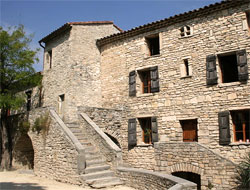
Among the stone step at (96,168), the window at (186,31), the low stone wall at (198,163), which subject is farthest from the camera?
the window at (186,31)

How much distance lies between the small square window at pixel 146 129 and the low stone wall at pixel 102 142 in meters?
2.49

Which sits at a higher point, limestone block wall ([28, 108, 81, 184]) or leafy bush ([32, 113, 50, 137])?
leafy bush ([32, 113, 50, 137])

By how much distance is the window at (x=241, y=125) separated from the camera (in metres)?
9.24

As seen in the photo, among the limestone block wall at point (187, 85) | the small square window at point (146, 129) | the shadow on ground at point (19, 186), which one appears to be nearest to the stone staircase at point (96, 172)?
the shadow on ground at point (19, 186)

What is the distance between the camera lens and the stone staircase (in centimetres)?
823

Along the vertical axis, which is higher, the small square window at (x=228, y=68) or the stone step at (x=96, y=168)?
the small square window at (x=228, y=68)

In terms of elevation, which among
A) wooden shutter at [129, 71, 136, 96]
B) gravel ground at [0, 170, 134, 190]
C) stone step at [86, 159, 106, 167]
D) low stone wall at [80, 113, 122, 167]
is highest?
wooden shutter at [129, 71, 136, 96]

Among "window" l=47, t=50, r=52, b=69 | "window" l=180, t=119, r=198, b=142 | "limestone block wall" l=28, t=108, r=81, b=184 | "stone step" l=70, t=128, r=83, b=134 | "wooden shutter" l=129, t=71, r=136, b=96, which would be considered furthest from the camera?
"window" l=47, t=50, r=52, b=69

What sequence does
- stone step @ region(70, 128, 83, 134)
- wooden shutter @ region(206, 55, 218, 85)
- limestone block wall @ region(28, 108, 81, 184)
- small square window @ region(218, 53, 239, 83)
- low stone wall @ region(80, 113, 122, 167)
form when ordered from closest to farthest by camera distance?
limestone block wall @ region(28, 108, 81, 184)
low stone wall @ region(80, 113, 122, 167)
wooden shutter @ region(206, 55, 218, 85)
small square window @ region(218, 53, 239, 83)
stone step @ region(70, 128, 83, 134)

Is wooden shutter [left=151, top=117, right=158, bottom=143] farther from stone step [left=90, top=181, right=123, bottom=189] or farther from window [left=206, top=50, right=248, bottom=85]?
stone step [left=90, top=181, right=123, bottom=189]

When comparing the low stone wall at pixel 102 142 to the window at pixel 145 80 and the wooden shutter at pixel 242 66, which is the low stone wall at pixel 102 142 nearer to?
the window at pixel 145 80

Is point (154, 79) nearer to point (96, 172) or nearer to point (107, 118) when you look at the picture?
point (107, 118)

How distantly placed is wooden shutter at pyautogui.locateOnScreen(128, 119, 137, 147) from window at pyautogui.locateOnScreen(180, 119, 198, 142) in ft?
7.50

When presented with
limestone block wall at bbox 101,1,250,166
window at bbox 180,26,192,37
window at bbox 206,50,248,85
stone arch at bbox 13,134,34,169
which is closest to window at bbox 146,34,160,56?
limestone block wall at bbox 101,1,250,166
